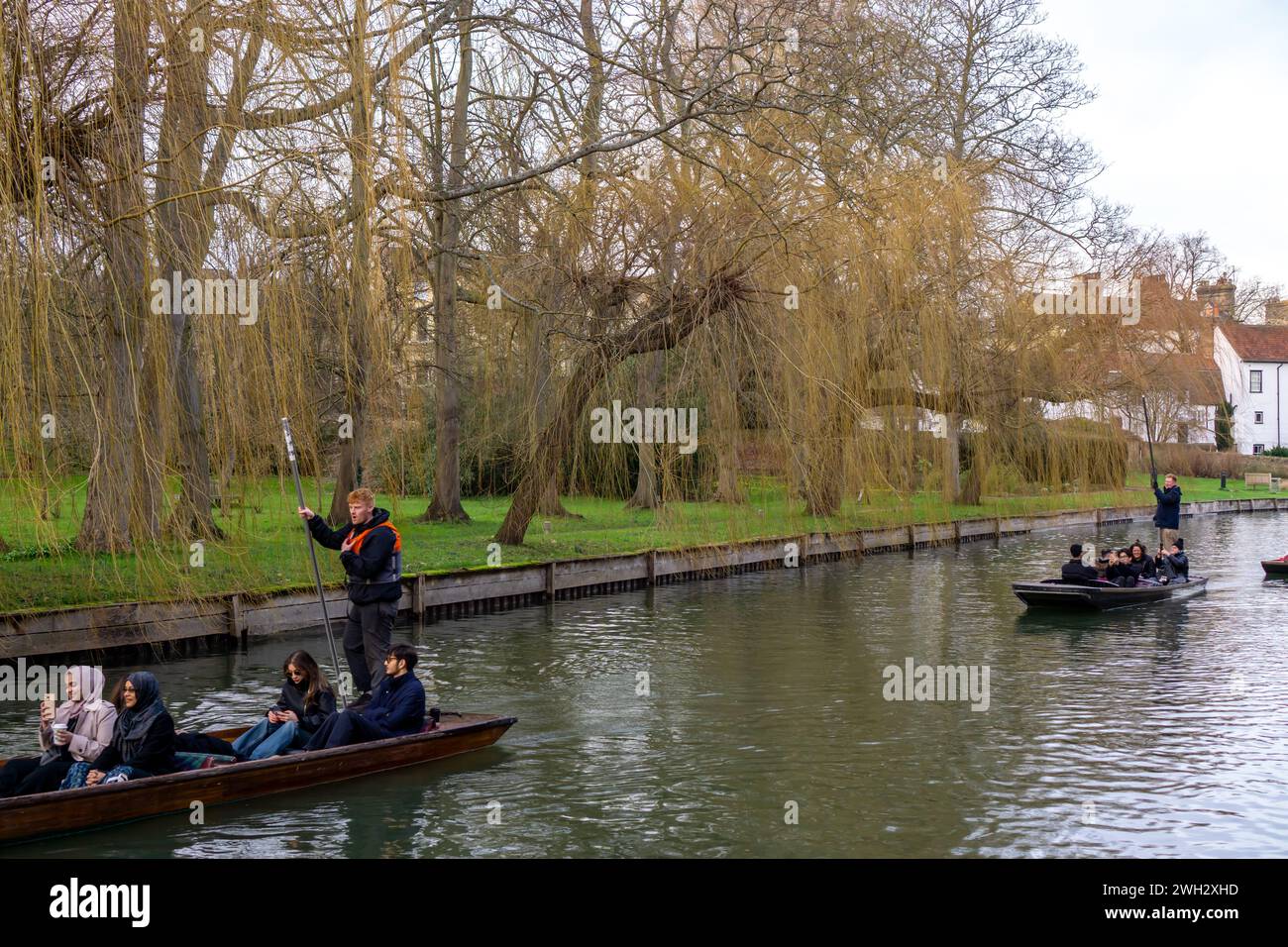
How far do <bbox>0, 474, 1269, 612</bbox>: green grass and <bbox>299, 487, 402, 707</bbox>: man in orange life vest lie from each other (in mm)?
1582

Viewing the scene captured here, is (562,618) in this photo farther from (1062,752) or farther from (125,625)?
(1062,752)

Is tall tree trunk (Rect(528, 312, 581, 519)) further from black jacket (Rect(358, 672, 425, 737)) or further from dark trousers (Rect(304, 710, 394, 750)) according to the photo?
dark trousers (Rect(304, 710, 394, 750))

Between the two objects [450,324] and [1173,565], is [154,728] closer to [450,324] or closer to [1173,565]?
[450,324]

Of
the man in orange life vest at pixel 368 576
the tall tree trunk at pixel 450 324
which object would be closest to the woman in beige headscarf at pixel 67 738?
the man in orange life vest at pixel 368 576

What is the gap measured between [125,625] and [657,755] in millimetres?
6447

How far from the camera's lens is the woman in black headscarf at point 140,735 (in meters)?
8.65

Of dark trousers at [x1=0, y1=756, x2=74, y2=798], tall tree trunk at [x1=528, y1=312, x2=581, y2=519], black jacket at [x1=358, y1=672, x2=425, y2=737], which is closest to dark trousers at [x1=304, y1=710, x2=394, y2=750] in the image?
black jacket at [x1=358, y1=672, x2=425, y2=737]

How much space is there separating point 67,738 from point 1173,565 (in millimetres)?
17065

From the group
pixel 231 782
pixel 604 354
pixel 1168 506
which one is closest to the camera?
pixel 231 782

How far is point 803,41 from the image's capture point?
41.5 ft

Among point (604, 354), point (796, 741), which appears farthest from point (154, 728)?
point (604, 354)

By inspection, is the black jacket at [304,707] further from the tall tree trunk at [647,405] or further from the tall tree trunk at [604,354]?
the tall tree trunk at [604,354]

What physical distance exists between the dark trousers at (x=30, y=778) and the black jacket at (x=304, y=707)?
1.69m

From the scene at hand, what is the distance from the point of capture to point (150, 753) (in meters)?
8.67
